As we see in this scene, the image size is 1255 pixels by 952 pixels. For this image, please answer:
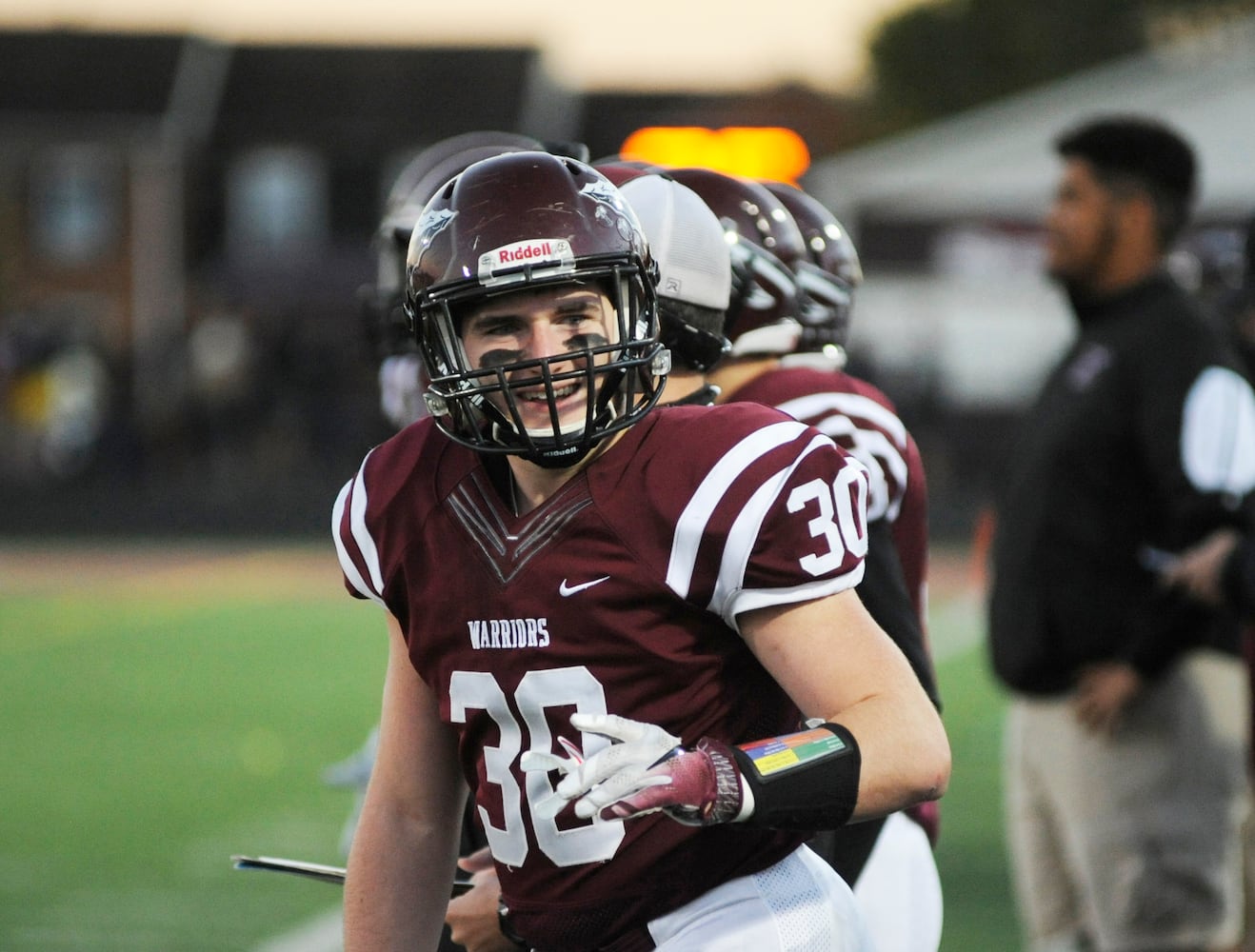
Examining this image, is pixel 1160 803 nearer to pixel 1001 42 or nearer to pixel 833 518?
pixel 833 518

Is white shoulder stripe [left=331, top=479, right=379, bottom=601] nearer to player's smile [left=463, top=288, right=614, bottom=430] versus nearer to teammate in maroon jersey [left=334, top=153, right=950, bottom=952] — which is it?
teammate in maroon jersey [left=334, top=153, right=950, bottom=952]

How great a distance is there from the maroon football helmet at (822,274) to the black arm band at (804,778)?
126 cm

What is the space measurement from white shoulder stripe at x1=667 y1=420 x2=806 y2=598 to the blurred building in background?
11.1 metres

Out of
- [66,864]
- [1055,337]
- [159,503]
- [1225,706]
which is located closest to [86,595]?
[159,503]

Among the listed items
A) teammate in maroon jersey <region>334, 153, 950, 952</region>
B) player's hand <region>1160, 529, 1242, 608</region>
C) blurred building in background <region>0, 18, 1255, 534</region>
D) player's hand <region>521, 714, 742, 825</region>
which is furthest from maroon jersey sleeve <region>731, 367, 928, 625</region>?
blurred building in background <region>0, 18, 1255, 534</region>

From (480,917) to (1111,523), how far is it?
93.0 inches

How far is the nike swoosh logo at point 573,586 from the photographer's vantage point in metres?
2.20

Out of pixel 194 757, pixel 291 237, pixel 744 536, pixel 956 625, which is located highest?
pixel 744 536

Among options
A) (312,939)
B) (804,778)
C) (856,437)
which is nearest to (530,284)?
(804,778)

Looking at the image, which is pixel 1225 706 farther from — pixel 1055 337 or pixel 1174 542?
pixel 1055 337

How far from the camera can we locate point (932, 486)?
802 inches

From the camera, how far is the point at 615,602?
220 cm

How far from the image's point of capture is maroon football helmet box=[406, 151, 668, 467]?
225 cm

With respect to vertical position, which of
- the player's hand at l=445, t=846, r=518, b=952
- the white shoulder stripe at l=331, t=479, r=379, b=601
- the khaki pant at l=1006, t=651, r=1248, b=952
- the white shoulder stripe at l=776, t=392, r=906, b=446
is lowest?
the khaki pant at l=1006, t=651, r=1248, b=952
